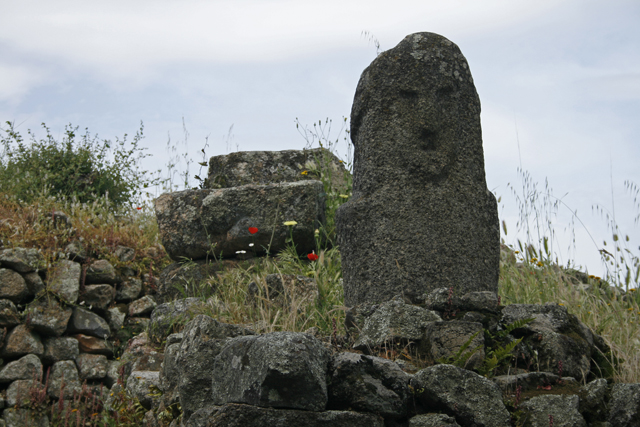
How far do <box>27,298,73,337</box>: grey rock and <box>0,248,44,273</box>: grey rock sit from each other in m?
0.43

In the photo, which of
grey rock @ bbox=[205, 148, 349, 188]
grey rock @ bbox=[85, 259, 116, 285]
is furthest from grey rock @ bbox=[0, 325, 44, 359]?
grey rock @ bbox=[205, 148, 349, 188]

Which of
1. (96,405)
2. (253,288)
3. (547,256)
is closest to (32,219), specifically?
(96,405)

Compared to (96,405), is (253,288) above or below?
above

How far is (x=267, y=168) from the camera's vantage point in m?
6.59

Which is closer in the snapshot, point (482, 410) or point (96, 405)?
point (482, 410)

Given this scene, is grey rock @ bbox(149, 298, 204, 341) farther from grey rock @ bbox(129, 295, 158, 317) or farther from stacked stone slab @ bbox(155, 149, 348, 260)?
grey rock @ bbox(129, 295, 158, 317)

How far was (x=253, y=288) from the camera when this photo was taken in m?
4.54

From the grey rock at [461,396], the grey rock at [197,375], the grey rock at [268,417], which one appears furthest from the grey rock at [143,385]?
the grey rock at [461,396]

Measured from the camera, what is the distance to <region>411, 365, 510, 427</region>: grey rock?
227 centimetres

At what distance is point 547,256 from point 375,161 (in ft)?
9.88

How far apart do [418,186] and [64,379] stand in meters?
4.64

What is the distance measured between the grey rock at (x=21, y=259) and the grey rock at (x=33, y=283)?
0.20ft

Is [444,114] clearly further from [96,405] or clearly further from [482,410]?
[96,405]

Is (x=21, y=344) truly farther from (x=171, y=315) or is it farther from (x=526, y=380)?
(x=526, y=380)
